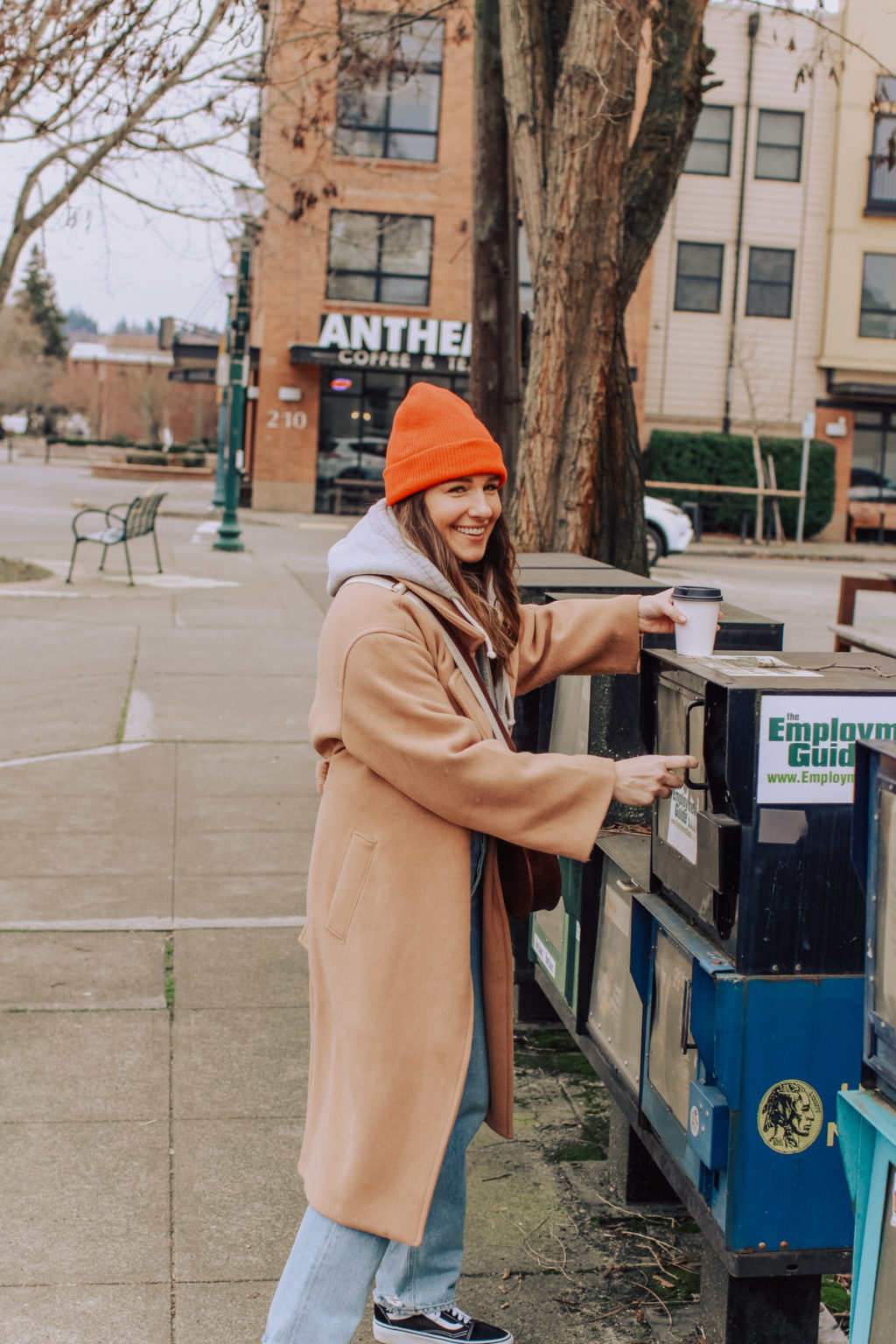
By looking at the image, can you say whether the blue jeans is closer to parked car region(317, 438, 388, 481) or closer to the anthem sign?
the anthem sign

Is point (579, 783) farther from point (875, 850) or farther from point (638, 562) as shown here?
point (638, 562)

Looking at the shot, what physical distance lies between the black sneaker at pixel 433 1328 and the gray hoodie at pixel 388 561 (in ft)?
4.10

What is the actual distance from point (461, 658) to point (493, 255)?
504 centimetres

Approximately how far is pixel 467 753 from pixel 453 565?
1.35 feet

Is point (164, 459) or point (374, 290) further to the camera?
point (164, 459)

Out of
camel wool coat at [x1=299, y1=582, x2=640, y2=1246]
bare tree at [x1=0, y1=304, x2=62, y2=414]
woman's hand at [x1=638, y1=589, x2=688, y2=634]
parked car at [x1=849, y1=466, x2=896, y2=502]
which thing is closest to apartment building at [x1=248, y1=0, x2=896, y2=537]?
parked car at [x1=849, y1=466, x2=896, y2=502]

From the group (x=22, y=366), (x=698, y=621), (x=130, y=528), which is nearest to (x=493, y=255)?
(x=698, y=621)

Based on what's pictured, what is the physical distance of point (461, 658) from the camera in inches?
105

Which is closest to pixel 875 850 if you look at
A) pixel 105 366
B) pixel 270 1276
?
pixel 270 1276

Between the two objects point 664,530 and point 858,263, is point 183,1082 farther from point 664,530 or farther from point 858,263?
point 858,263

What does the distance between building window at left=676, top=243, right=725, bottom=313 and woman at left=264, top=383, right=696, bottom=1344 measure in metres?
30.9

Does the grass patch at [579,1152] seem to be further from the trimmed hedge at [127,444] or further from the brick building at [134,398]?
the brick building at [134,398]

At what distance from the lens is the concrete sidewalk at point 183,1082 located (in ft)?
10.2

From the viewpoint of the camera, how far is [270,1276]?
125 inches
